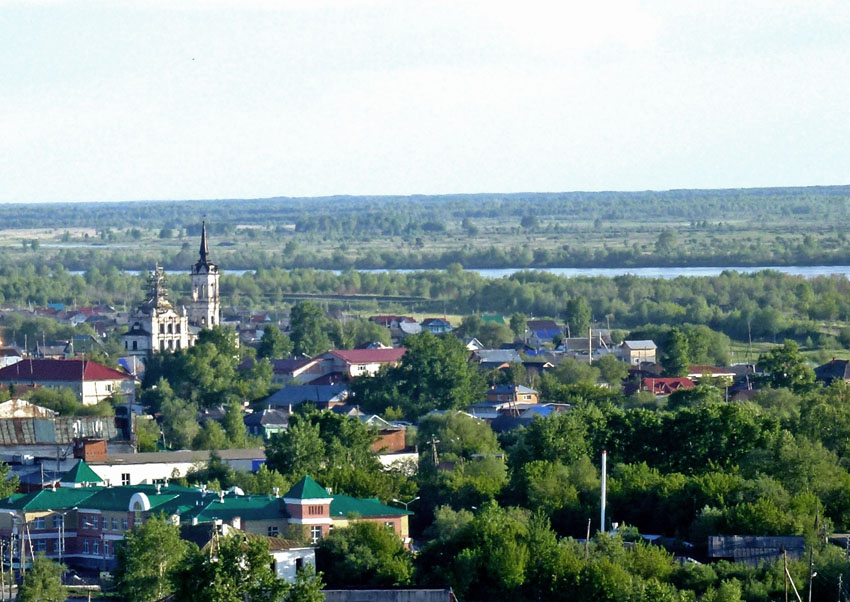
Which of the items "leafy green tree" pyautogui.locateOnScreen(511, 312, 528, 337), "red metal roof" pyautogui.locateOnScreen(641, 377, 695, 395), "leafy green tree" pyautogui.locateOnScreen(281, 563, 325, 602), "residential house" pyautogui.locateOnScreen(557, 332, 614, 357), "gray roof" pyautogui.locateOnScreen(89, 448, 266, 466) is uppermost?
"leafy green tree" pyautogui.locateOnScreen(281, 563, 325, 602)

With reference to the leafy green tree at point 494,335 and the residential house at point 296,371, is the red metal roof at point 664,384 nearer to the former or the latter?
the residential house at point 296,371

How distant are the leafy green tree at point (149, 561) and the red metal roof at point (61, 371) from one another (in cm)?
3729

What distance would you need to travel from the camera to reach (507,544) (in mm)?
35500

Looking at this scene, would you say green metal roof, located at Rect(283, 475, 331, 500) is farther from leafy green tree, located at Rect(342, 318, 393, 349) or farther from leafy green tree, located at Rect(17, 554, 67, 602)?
leafy green tree, located at Rect(342, 318, 393, 349)

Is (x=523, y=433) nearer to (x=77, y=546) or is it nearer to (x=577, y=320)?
(x=77, y=546)

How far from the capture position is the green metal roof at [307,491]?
128ft

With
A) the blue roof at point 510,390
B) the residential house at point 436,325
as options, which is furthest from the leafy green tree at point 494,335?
the blue roof at point 510,390

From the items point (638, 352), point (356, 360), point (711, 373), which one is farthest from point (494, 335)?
point (711, 373)

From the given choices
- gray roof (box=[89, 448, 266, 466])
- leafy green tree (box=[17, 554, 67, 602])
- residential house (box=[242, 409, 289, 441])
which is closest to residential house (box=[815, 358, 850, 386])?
residential house (box=[242, 409, 289, 441])

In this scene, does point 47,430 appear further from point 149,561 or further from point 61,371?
point 61,371

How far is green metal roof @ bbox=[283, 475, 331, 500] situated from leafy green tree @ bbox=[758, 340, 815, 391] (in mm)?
29555

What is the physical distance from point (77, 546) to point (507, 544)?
986 cm

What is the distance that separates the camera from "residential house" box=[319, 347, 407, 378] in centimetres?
8103

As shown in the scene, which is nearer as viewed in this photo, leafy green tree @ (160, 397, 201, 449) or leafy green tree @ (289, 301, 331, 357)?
leafy green tree @ (160, 397, 201, 449)
